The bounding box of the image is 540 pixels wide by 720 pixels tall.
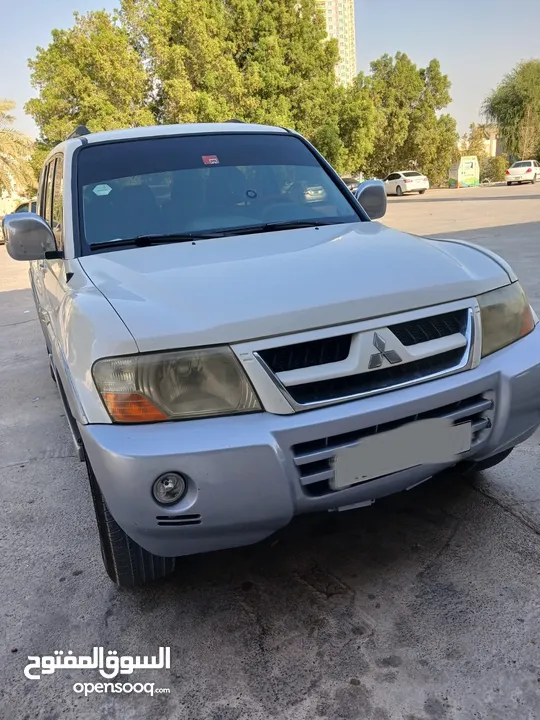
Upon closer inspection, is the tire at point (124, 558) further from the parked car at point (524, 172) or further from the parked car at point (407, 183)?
the parked car at point (524, 172)

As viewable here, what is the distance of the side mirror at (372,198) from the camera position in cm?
351

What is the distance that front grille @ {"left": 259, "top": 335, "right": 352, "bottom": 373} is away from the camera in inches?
73.0

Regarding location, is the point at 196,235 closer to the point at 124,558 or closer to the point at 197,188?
the point at 197,188

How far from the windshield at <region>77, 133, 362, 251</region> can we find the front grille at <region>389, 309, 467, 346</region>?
3.72 feet

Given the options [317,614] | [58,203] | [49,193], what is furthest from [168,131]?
[317,614]

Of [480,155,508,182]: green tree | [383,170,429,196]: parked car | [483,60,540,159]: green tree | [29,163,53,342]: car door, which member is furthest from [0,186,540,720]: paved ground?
[483,60,540,159]: green tree

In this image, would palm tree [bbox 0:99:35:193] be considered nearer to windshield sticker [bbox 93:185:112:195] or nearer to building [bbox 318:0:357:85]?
windshield sticker [bbox 93:185:112:195]

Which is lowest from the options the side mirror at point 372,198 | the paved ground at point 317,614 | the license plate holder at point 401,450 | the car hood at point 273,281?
the paved ground at point 317,614

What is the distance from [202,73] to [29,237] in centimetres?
2729

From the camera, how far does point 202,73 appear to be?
88.9ft

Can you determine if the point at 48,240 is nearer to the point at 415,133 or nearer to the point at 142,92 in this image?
the point at 142,92

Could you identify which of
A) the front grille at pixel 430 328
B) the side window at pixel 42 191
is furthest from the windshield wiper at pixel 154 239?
the side window at pixel 42 191

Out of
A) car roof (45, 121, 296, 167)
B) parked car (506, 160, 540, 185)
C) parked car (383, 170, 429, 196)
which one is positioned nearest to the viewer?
car roof (45, 121, 296, 167)

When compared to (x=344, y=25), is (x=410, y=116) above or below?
below
